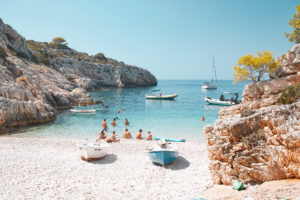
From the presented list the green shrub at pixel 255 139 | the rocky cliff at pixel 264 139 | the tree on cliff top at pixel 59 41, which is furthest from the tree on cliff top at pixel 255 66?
the tree on cliff top at pixel 59 41

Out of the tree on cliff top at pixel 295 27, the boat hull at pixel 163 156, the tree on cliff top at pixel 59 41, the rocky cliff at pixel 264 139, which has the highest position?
the tree on cliff top at pixel 59 41

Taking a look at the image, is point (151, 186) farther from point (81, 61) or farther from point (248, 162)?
point (81, 61)

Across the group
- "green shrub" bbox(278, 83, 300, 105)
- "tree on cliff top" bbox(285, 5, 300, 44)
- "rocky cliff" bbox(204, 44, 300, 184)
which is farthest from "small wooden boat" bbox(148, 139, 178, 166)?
"tree on cliff top" bbox(285, 5, 300, 44)

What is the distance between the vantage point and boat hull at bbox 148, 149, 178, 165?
11352 mm

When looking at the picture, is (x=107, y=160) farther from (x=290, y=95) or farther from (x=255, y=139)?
(x=290, y=95)

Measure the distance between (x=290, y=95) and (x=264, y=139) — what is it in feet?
8.03

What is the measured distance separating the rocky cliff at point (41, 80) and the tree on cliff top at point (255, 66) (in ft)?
67.9

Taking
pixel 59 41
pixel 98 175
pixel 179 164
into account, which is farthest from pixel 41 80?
pixel 59 41

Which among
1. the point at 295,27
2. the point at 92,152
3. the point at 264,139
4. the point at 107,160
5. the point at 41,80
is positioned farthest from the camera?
the point at 41,80

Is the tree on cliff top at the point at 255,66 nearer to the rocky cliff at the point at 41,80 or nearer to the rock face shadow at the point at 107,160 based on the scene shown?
the rock face shadow at the point at 107,160

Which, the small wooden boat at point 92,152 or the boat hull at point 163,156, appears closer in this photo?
the boat hull at point 163,156

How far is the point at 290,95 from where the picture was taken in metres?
8.45

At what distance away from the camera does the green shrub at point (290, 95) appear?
8.23m

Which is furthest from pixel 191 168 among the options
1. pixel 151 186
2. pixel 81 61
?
pixel 81 61
